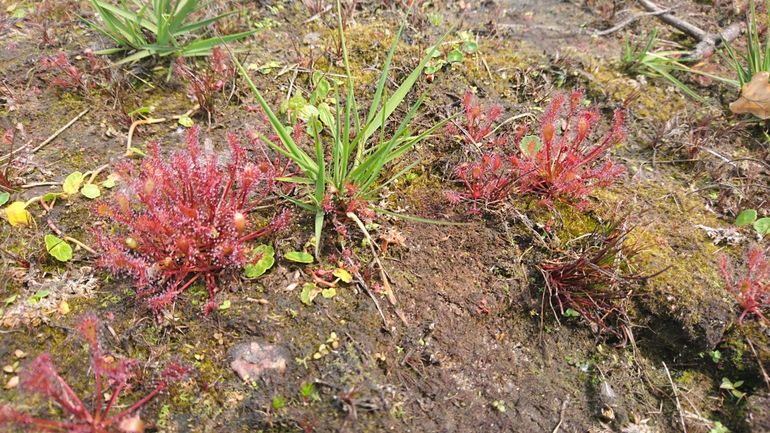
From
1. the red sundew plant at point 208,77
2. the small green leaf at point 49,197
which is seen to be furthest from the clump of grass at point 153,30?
the small green leaf at point 49,197

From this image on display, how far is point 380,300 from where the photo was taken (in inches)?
89.3

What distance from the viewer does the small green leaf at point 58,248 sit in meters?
2.22

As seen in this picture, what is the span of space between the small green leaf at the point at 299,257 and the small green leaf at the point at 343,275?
136 mm

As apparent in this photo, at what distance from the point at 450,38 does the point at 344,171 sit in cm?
170

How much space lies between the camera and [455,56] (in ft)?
10.9

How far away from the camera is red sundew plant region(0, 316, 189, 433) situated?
163cm

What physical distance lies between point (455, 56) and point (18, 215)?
2657mm

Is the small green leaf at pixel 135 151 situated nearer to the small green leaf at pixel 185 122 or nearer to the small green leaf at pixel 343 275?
the small green leaf at pixel 185 122

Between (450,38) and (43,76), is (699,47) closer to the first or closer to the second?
(450,38)

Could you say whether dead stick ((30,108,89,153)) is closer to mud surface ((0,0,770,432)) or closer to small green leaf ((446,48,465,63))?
mud surface ((0,0,770,432))


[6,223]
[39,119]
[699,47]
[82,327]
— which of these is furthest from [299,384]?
[699,47]

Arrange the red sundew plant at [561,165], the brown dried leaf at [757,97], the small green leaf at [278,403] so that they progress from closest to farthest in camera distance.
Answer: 1. the small green leaf at [278,403]
2. the red sundew plant at [561,165]
3. the brown dried leaf at [757,97]

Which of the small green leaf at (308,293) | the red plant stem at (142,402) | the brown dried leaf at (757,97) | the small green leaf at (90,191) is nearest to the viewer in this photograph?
the red plant stem at (142,402)

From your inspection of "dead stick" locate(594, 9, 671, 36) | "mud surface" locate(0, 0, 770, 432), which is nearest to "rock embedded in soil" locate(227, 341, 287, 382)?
"mud surface" locate(0, 0, 770, 432)
